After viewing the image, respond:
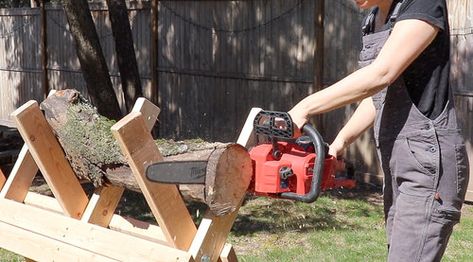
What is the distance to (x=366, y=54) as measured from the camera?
2.82 metres

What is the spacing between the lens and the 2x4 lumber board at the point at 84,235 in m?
2.99

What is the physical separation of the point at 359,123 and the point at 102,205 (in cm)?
137

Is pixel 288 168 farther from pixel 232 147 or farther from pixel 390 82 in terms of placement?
pixel 390 82

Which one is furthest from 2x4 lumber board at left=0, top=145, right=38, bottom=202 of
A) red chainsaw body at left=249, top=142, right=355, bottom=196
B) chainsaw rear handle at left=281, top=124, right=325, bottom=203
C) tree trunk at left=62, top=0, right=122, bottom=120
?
tree trunk at left=62, top=0, right=122, bottom=120

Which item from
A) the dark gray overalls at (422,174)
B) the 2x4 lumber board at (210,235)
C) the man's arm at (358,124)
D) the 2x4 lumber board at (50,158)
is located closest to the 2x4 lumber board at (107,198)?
the 2x4 lumber board at (50,158)

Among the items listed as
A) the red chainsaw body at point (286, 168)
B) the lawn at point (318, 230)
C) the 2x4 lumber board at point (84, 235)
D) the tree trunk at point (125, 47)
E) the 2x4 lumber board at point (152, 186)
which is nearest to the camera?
the red chainsaw body at point (286, 168)

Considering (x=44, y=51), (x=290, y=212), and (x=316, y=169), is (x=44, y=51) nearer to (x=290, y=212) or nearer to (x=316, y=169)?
(x=290, y=212)

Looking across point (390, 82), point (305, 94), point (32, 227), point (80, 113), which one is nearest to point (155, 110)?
point (80, 113)

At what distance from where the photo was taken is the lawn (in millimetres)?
5410

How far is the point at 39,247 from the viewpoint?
3.55 meters

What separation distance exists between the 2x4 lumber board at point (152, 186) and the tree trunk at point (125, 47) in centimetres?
588

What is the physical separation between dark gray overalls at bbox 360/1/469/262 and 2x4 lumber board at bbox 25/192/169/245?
1070 mm

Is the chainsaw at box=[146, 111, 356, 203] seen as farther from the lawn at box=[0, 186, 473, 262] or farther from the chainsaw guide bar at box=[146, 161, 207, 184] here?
the lawn at box=[0, 186, 473, 262]

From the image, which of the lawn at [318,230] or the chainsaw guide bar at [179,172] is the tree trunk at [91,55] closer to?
the lawn at [318,230]
